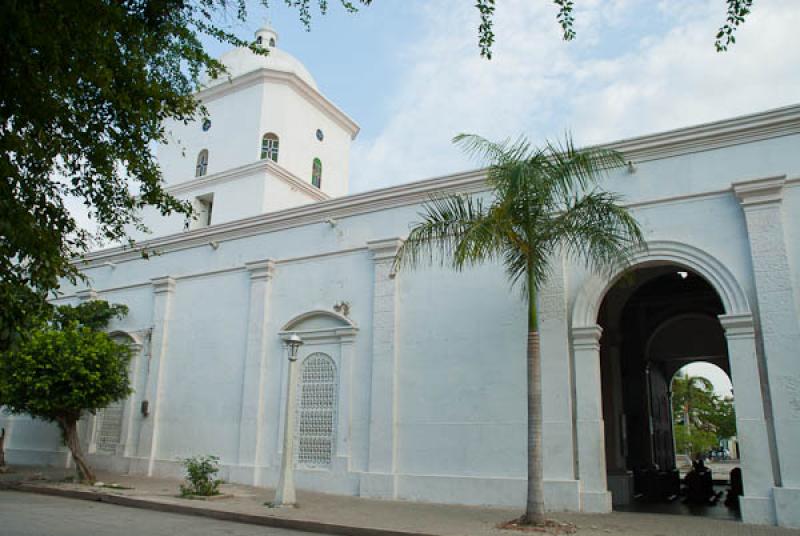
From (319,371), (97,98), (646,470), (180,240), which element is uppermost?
(180,240)

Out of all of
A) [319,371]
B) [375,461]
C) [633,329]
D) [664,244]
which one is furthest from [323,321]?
[633,329]

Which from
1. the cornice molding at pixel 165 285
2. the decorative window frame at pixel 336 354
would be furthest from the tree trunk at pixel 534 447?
the cornice molding at pixel 165 285

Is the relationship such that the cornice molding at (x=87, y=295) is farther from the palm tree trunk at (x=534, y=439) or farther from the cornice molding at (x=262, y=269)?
the palm tree trunk at (x=534, y=439)

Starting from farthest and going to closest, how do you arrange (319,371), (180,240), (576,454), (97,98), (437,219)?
(180,240), (319,371), (576,454), (437,219), (97,98)

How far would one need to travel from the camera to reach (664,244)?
35.5ft

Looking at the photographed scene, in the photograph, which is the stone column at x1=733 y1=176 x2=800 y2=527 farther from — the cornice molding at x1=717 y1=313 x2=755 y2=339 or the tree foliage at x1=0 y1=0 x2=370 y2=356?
the tree foliage at x1=0 y1=0 x2=370 y2=356

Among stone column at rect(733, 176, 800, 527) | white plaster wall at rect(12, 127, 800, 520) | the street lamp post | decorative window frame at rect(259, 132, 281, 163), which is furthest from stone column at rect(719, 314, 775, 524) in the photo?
decorative window frame at rect(259, 132, 281, 163)

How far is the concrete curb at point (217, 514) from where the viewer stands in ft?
29.7

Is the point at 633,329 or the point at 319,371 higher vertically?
the point at 633,329

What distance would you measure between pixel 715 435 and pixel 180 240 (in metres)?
38.6

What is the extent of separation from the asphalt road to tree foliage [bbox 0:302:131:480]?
7.51 ft

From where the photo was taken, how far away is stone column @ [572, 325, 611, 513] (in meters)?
10.4

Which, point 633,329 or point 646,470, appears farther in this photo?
point 633,329

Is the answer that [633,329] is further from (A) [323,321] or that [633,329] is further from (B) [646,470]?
(A) [323,321]
